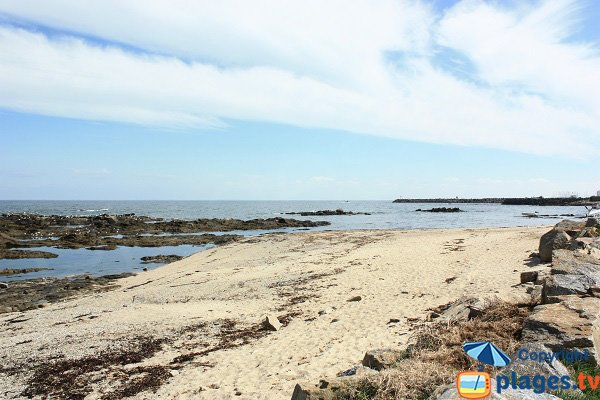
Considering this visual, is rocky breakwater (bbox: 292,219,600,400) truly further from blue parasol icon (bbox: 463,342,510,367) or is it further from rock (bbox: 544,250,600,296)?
blue parasol icon (bbox: 463,342,510,367)

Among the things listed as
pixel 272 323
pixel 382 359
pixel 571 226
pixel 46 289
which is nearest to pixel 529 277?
pixel 272 323

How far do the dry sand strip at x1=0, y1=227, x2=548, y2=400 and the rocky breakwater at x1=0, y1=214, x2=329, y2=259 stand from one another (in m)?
17.0

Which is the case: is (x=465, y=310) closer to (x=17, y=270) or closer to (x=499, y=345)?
(x=499, y=345)

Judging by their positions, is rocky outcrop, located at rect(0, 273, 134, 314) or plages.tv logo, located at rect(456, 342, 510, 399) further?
rocky outcrop, located at rect(0, 273, 134, 314)

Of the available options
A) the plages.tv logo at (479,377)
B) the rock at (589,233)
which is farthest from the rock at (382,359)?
the rock at (589,233)

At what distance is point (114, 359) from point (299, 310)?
16.3 ft

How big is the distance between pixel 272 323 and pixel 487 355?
6792 millimetres

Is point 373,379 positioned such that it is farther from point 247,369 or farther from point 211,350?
point 211,350

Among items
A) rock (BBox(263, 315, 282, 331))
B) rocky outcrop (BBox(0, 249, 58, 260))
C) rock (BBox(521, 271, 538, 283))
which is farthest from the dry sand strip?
rocky outcrop (BBox(0, 249, 58, 260))

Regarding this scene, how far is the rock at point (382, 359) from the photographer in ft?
17.6

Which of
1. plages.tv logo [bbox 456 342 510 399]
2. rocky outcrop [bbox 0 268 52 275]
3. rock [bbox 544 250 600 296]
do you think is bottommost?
rocky outcrop [bbox 0 268 52 275]

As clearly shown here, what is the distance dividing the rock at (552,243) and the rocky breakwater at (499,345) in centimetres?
724

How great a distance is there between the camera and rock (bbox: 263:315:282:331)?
9.95 metres

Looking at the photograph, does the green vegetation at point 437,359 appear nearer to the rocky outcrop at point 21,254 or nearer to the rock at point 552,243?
the rock at point 552,243
